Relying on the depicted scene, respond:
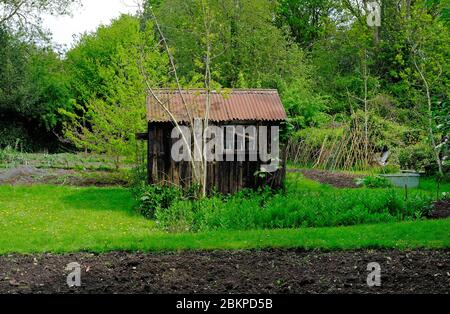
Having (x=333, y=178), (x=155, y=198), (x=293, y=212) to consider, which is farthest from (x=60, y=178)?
(x=293, y=212)

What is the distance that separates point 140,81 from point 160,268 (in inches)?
368

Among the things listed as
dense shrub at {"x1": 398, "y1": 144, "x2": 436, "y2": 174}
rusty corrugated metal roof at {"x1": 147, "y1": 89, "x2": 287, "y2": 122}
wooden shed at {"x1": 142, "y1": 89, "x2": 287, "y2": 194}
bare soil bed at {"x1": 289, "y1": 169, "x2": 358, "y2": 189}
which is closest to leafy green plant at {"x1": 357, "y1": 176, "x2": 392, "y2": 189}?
bare soil bed at {"x1": 289, "y1": 169, "x2": 358, "y2": 189}

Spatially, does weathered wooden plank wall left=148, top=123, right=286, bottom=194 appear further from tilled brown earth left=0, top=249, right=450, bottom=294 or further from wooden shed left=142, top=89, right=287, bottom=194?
tilled brown earth left=0, top=249, right=450, bottom=294

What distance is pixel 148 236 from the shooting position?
9.73 meters

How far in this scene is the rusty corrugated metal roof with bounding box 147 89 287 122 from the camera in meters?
13.5

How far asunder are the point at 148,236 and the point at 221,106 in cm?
491

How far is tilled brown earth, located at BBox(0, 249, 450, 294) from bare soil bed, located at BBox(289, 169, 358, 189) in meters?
7.63

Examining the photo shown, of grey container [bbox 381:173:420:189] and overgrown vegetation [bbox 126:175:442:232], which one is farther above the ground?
grey container [bbox 381:173:420:189]

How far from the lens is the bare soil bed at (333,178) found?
16.0 meters

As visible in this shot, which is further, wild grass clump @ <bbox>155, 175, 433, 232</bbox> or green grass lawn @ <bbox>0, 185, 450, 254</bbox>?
wild grass clump @ <bbox>155, 175, 433, 232</bbox>

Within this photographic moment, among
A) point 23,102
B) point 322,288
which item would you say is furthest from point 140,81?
point 23,102
